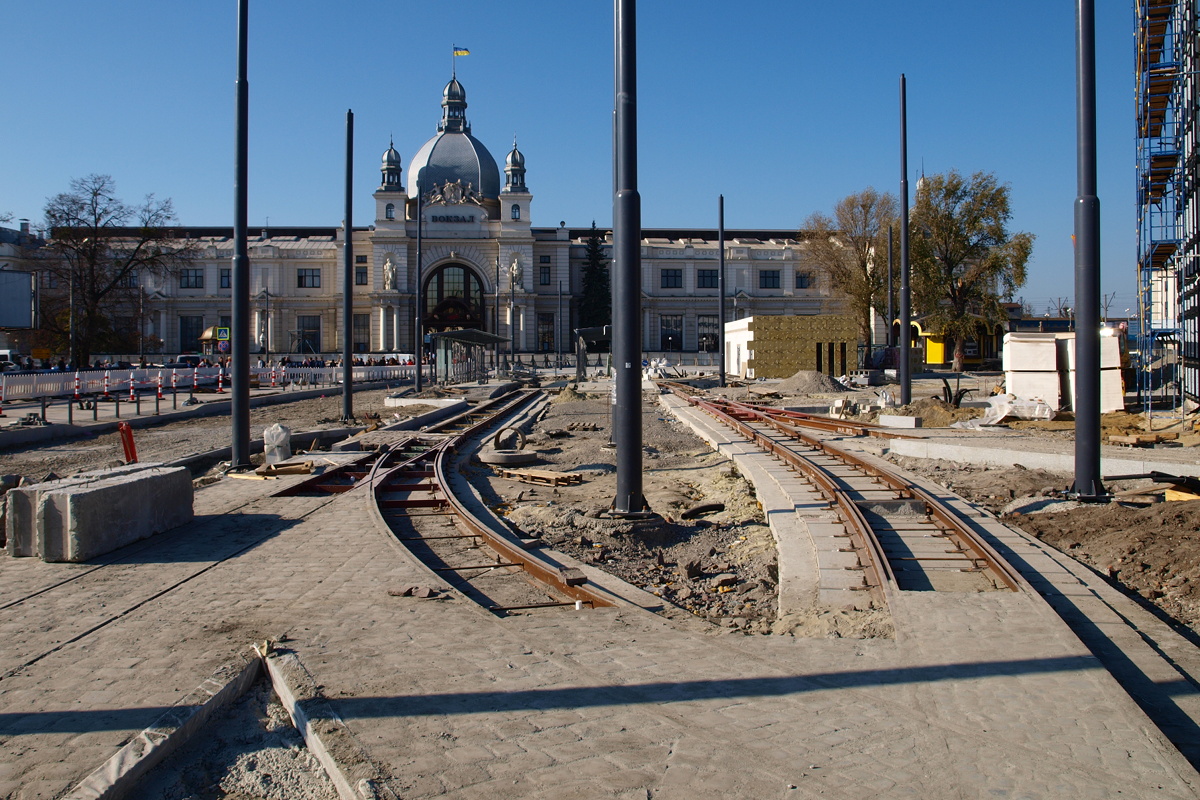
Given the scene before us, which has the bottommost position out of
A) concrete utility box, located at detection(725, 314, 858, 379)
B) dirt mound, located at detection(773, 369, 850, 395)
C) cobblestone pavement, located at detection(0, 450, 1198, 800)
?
cobblestone pavement, located at detection(0, 450, 1198, 800)

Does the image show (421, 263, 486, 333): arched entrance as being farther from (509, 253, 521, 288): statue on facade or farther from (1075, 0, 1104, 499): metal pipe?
(1075, 0, 1104, 499): metal pipe

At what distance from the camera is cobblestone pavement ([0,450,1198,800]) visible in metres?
A: 3.67

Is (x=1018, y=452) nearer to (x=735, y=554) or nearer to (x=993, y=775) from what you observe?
(x=735, y=554)

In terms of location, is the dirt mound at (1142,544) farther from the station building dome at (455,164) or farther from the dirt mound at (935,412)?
the station building dome at (455,164)

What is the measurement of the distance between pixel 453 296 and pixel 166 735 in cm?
8947

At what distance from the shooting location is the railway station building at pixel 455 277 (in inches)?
3573

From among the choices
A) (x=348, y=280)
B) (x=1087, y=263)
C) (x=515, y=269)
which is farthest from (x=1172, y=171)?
(x=515, y=269)

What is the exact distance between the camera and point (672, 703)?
14.5 ft

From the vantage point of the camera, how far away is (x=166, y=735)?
399cm

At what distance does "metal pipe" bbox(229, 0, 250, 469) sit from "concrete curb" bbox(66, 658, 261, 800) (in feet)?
30.1

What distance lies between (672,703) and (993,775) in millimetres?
1441

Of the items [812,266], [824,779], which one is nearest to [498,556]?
[824,779]

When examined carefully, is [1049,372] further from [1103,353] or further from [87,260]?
[87,260]

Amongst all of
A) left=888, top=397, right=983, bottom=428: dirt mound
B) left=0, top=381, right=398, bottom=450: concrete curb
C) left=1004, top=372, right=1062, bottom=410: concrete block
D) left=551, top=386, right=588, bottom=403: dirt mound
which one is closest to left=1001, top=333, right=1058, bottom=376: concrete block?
left=1004, top=372, right=1062, bottom=410: concrete block
